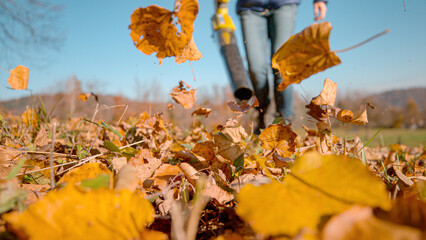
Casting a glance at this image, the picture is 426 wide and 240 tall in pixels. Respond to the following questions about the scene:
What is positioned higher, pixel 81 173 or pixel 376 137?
pixel 81 173

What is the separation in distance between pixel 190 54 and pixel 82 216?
505mm

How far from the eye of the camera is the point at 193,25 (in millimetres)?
600

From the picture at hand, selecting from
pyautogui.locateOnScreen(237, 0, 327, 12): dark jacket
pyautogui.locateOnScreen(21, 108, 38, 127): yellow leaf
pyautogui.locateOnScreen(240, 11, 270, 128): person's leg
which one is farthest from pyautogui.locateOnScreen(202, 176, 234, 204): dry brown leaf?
pyautogui.locateOnScreen(237, 0, 327, 12): dark jacket

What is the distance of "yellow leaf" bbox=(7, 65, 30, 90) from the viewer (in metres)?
0.76

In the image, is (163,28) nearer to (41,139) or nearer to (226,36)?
(41,139)

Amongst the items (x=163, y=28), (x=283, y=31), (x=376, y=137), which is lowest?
(x=376, y=137)

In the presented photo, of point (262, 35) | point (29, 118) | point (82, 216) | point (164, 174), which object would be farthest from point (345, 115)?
point (262, 35)

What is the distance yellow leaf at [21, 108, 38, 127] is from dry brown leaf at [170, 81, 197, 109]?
0.81 m

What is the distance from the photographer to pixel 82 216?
328mm

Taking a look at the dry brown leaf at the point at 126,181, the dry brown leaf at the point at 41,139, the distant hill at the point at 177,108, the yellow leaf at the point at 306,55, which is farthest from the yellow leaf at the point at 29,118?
the yellow leaf at the point at 306,55

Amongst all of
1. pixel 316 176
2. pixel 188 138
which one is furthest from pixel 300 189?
pixel 188 138

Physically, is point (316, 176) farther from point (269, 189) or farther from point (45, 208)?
point (45, 208)

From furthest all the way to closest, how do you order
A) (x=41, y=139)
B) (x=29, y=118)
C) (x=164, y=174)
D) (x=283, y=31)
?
(x=283, y=31), (x=29, y=118), (x=41, y=139), (x=164, y=174)

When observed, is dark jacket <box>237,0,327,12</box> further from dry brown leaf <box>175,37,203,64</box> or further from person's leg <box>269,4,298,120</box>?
dry brown leaf <box>175,37,203,64</box>
